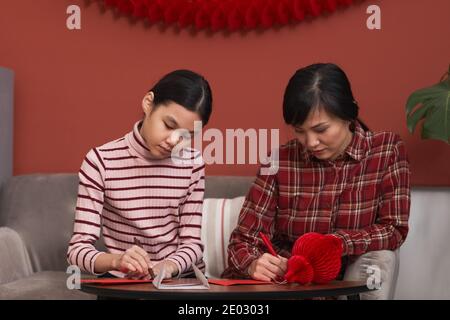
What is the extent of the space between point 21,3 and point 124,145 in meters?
1.15

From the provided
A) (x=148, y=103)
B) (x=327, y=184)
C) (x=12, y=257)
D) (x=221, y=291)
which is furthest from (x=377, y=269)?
(x=12, y=257)

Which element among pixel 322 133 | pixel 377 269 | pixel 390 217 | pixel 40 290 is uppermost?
pixel 322 133

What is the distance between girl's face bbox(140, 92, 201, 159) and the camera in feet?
5.72

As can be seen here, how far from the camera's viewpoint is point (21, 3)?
2785 mm

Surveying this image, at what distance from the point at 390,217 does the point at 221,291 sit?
2.15 ft

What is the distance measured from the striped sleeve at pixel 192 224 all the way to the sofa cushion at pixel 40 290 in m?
0.45

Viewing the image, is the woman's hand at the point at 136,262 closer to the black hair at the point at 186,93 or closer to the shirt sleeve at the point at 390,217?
the black hair at the point at 186,93

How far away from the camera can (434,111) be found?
2.17m

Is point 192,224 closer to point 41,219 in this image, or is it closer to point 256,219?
point 256,219

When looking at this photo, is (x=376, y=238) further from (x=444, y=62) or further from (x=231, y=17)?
(x=231, y=17)

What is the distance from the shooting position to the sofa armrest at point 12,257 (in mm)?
2325

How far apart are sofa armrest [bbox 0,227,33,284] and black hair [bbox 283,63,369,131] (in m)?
1.03

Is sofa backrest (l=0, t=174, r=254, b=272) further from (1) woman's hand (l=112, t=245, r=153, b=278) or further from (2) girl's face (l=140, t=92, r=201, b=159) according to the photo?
(1) woman's hand (l=112, t=245, r=153, b=278)

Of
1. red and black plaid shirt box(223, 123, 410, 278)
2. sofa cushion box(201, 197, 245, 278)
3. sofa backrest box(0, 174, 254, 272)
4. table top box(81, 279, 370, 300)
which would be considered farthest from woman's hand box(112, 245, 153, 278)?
sofa backrest box(0, 174, 254, 272)
